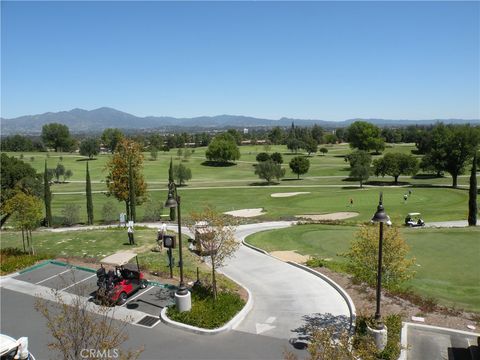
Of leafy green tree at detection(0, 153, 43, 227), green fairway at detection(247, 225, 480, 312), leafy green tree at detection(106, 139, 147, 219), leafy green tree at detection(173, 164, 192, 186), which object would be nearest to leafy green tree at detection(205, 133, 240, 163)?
leafy green tree at detection(173, 164, 192, 186)

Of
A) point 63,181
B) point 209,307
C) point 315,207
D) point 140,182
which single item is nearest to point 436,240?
point 209,307

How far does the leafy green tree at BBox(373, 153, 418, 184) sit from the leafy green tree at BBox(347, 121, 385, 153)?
148 feet

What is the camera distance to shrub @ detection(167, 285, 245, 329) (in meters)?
15.5

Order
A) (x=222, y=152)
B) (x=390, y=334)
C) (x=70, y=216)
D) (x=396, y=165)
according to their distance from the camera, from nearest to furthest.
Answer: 1. (x=390, y=334)
2. (x=70, y=216)
3. (x=396, y=165)
4. (x=222, y=152)

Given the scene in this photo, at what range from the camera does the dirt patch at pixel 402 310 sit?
15656 millimetres

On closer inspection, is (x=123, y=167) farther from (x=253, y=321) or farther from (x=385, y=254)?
(x=385, y=254)

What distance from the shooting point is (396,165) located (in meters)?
75.4

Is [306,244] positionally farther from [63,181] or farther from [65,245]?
[63,181]

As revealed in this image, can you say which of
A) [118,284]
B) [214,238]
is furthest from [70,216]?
[214,238]

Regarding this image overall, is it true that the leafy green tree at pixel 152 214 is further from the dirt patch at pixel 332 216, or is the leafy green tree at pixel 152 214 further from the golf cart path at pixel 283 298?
the golf cart path at pixel 283 298

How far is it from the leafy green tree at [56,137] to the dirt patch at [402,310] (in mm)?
164503

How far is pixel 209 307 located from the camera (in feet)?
53.8

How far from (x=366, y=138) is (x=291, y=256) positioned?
343ft

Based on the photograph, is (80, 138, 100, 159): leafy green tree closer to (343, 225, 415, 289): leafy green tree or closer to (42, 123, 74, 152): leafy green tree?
(42, 123, 74, 152): leafy green tree
